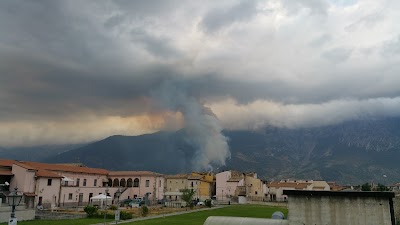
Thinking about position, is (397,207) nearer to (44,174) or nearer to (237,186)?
(44,174)

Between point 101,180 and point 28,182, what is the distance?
102 ft

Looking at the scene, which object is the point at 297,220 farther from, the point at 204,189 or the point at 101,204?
the point at 204,189

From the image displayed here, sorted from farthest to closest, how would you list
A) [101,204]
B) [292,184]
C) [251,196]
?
[292,184] → [251,196] → [101,204]

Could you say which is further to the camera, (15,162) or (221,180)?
(221,180)

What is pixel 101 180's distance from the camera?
318ft

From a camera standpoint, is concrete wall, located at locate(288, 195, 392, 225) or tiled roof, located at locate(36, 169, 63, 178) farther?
tiled roof, located at locate(36, 169, 63, 178)

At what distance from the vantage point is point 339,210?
21.3 m

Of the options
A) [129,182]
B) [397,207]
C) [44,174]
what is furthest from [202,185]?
[397,207]

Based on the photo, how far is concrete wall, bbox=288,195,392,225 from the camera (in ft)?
68.1

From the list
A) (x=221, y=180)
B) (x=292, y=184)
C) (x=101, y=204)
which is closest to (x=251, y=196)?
(x=221, y=180)

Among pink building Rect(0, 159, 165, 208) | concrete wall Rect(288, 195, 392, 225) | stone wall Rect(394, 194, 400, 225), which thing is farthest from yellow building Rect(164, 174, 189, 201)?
concrete wall Rect(288, 195, 392, 225)

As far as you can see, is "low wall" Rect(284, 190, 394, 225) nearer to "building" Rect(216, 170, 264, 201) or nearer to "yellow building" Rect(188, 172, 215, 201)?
"yellow building" Rect(188, 172, 215, 201)

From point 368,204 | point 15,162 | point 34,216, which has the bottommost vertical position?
point 34,216

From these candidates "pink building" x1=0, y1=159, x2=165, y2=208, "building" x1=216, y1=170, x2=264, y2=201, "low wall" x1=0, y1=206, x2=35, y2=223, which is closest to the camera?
"low wall" x1=0, y1=206, x2=35, y2=223
